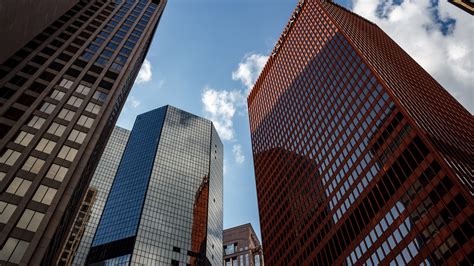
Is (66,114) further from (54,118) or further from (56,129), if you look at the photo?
(56,129)

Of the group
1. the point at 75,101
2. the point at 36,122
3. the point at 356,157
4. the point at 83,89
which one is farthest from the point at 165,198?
the point at 36,122

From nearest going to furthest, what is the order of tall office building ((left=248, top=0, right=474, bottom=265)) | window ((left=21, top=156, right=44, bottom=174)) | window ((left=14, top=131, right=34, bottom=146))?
window ((left=21, top=156, right=44, bottom=174))
window ((left=14, top=131, right=34, bottom=146))
tall office building ((left=248, top=0, right=474, bottom=265))

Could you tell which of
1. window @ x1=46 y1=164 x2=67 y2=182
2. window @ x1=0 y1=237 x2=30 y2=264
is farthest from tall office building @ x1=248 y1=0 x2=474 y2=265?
window @ x1=0 y1=237 x2=30 y2=264

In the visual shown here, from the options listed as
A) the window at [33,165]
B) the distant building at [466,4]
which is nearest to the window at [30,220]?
the window at [33,165]

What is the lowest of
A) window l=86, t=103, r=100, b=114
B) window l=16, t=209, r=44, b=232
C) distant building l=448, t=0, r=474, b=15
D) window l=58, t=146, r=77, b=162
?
window l=16, t=209, r=44, b=232

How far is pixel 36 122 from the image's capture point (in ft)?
180

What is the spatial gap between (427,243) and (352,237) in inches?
837

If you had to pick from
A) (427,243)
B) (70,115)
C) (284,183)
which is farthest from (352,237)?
(70,115)

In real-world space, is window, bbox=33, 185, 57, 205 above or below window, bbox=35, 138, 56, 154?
below

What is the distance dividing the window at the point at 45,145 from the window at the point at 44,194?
6715mm

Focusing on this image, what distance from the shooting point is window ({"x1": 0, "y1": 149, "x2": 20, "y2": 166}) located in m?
47.4

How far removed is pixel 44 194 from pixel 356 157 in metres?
63.7

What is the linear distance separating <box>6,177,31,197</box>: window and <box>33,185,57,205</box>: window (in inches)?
55.1

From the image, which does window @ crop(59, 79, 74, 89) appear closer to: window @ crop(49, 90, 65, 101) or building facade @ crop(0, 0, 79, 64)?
window @ crop(49, 90, 65, 101)
